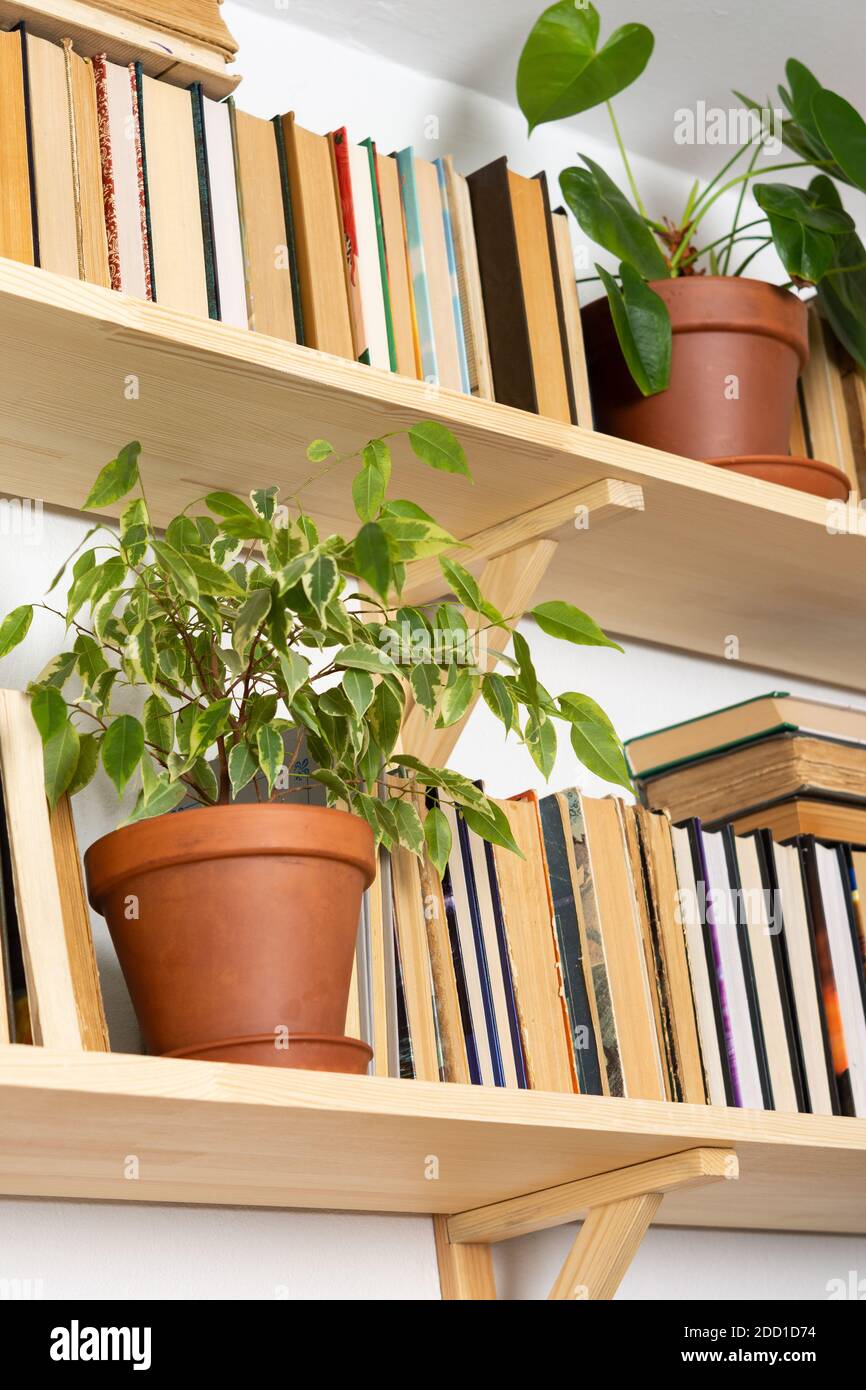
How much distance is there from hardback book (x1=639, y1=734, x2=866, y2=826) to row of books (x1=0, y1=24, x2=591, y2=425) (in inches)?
14.0

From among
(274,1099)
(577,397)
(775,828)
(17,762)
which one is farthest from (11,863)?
(775,828)

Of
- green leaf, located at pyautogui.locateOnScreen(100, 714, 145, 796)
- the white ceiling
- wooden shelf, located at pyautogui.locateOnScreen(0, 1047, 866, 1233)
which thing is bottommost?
wooden shelf, located at pyautogui.locateOnScreen(0, 1047, 866, 1233)

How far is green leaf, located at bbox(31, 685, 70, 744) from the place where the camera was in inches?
39.2

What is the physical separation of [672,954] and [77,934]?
0.49 m

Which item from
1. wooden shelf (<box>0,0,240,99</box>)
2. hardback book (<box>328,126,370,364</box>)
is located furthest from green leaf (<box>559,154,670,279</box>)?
wooden shelf (<box>0,0,240,99</box>)

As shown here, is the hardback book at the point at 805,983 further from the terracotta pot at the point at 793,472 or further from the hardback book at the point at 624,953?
the terracotta pot at the point at 793,472

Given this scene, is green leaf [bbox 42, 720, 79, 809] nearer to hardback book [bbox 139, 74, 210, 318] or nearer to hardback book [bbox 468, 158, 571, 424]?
hardback book [bbox 139, 74, 210, 318]

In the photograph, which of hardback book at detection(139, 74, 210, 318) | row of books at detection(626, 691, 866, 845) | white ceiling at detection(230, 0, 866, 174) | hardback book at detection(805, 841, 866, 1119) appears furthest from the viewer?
white ceiling at detection(230, 0, 866, 174)

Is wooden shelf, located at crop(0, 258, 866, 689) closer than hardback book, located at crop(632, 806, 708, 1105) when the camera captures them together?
Yes

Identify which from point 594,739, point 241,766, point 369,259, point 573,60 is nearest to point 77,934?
point 241,766

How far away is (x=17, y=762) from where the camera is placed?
1.01m

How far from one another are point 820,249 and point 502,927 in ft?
2.32

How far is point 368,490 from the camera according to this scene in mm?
1018

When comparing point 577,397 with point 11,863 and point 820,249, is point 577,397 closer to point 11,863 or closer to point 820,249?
point 820,249
